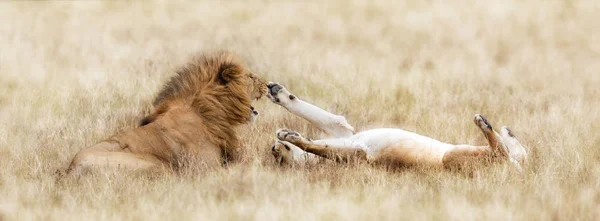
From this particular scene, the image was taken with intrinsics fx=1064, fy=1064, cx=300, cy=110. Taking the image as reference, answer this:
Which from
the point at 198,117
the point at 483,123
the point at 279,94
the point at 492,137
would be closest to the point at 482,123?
the point at 483,123

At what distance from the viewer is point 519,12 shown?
1767 centimetres

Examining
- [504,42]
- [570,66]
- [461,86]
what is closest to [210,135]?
[461,86]

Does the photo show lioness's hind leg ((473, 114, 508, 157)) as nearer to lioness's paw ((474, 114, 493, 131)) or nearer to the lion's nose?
lioness's paw ((474, 114, 493, 131))

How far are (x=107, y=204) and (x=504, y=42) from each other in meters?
10.5

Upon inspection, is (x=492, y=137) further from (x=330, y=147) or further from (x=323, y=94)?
(x=323, y=94)

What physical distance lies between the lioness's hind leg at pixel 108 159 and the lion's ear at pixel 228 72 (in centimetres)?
82

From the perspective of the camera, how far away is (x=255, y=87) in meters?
7.28

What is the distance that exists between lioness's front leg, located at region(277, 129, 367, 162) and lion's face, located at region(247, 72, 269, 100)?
48 centimetres

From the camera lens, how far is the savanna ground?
19.5ft

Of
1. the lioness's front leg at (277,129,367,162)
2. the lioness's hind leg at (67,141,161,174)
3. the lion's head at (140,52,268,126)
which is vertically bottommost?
the lioness's hind leg at (67,141,161,174)

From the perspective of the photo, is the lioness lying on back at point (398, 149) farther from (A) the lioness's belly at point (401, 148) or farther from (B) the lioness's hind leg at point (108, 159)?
(B) the lioness's hind leg at point (108, 159)

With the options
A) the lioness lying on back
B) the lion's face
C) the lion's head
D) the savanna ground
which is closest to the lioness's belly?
the lioness lying on back

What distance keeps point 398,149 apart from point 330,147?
0.46 metres

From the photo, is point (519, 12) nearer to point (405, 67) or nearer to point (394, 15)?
point (394, 15)
